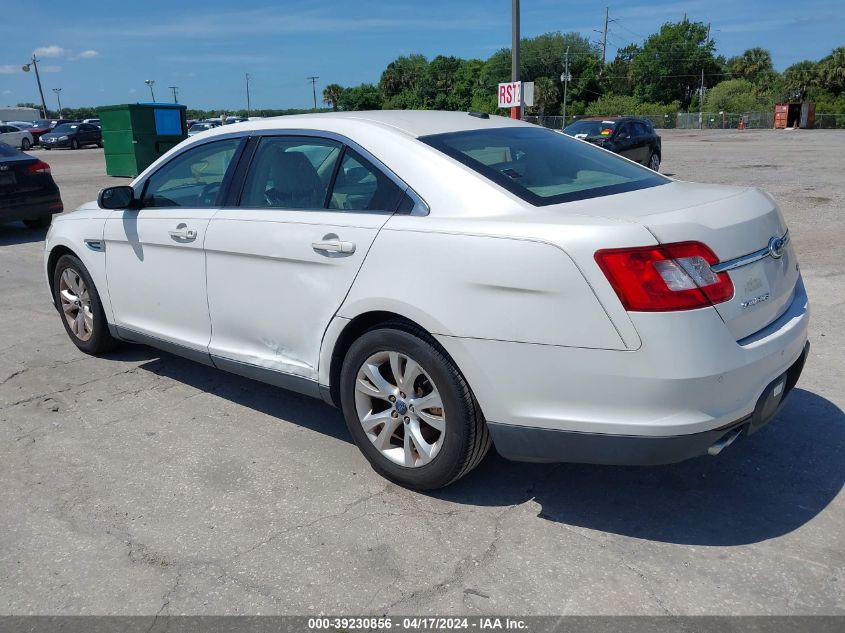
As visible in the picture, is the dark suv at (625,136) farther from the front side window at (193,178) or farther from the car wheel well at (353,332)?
the car wheel well at (353,332)

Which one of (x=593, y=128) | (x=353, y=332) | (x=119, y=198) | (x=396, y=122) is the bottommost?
(x=353, y=332)

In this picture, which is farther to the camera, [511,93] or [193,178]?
[511,93]

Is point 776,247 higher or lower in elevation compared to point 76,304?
higher

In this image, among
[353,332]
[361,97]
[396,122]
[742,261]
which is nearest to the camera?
Answer: [742,261]

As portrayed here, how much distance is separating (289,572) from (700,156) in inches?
1052

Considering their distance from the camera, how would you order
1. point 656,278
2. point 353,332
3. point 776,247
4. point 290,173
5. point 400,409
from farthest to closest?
1. point 290,173
2. point 353,332
3. point 400,409
4. point 776,247
5. point 656,278

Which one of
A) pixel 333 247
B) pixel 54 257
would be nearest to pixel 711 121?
pixel 54 257

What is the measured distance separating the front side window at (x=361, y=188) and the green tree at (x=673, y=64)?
99.4m

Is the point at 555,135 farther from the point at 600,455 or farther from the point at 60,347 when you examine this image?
the point at 60,347

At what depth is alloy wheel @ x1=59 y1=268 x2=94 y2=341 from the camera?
5191mm

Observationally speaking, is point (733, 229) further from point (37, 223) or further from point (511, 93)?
point (511, 93)

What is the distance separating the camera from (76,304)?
5312 millimetres

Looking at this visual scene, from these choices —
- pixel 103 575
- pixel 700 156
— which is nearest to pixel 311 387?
pixel 103 575

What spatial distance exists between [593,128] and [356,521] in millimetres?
17785
